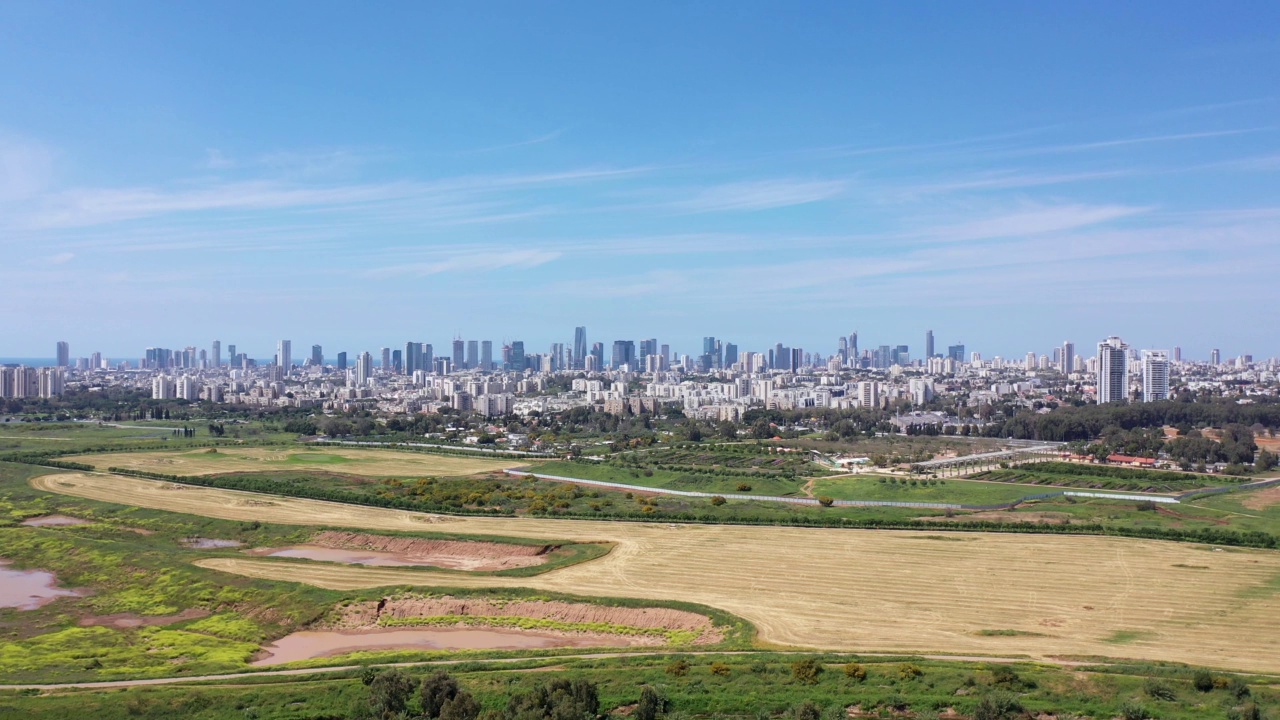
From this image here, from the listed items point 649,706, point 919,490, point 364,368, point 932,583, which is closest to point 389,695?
point 649,706

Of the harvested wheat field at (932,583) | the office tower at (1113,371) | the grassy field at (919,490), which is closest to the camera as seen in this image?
the harvested wheat field at (932,583)

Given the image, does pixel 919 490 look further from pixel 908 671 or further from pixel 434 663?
pixel 434 663

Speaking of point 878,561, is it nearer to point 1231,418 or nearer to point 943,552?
point 943,552

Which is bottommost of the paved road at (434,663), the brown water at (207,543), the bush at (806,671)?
the brown water at (207,543)

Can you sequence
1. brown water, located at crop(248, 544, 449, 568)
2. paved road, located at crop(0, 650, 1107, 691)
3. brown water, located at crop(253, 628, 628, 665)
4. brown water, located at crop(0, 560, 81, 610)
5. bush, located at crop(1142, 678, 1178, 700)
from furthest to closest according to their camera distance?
brown water, located at crop(248, 544, 449, 568) → brown water, located at crop(0, 560, 81, 610) → brown water, located at crop(253, 628, 628, 665) → paved road, located at crop(0, 650, 1107, 691) → bush, located at crop(1142, 678, 1178, 700)

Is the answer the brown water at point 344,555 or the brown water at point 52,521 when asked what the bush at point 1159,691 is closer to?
the brown water at point 344,555

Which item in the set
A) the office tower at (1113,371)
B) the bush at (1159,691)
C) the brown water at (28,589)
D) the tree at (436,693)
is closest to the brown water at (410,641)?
the tree at (436,693)

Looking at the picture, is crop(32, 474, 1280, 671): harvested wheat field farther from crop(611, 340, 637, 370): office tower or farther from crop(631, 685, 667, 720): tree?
crop(611, 340, 637, 370): office tower

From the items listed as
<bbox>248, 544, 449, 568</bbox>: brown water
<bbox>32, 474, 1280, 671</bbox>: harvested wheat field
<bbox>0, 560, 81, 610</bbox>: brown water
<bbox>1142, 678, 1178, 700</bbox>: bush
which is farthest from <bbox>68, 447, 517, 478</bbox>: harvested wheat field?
<bbox>1142, 678, 1178, 700</bbox>: bush
